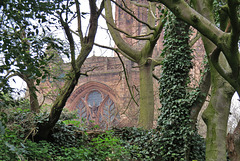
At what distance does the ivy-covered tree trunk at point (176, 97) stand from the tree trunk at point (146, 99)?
1976 mm

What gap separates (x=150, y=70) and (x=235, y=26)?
741cm

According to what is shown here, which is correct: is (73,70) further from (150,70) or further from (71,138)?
(150,70)

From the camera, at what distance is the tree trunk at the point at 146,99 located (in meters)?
11.0

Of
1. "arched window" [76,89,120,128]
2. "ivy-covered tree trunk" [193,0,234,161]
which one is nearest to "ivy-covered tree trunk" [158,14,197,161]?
"ivy-covered tree trunk" [193,0,234,161]

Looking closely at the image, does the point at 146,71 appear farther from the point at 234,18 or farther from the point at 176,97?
the point at 234,18

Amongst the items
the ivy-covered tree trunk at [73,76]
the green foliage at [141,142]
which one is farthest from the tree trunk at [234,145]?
the ivy-covered tree trunk at [73,76]

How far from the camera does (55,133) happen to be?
27.5ft

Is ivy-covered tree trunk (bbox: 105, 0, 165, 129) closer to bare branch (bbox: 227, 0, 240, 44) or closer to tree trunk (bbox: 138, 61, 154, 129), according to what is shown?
tree trunk (bbox: 138, 61, 154, 129)

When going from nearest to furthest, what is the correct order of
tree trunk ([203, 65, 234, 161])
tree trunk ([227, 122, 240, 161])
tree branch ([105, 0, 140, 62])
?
tree trunk ([203, 65, 234, 161]) → tree trunk ([227, 122, 240, 161]) → tree branch ([105, 0, 140, 62])

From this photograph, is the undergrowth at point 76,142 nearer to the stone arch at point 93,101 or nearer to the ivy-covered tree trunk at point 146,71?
the ivy-covered tree trunk at point 146,71

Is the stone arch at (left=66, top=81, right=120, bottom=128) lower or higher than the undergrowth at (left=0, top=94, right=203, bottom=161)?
higher

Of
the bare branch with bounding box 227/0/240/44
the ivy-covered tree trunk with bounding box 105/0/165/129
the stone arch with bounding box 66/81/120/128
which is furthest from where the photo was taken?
the stone arch with bounding box 66/81/120/128

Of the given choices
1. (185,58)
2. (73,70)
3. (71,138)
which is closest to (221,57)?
(185,58)

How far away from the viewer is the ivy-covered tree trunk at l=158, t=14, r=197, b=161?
8320mm
